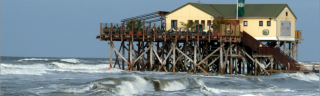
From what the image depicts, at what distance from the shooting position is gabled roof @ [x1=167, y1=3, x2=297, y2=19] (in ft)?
164

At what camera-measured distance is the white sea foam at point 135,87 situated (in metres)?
30.2

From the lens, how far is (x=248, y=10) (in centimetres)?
5138

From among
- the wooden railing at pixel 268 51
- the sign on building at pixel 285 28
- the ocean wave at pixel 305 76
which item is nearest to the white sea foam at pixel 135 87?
the wooden railing at pixel 268 51

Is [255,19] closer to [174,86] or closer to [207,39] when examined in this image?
[207,39]

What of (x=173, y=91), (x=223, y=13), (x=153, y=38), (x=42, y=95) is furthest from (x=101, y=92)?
(x=223, y=13)

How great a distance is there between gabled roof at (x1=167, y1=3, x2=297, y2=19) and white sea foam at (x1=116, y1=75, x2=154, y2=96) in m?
15.7

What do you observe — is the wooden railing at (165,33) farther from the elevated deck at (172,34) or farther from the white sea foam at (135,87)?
the white sea foam at (135,87)

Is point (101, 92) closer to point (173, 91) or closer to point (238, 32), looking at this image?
point (173, 91)

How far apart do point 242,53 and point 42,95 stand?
24501 millimetres

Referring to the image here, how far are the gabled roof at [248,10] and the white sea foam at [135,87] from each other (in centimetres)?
1566

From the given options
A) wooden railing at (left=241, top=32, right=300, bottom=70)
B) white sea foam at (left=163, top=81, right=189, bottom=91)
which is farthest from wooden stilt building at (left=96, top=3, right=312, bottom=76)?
white sea foam at (left=163, top=81, right=189, bottom=91)

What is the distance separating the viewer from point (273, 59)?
1891 inches

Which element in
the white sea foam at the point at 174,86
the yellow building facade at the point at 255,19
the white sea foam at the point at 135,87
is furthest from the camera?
the yellow building facade at the point at 255,19

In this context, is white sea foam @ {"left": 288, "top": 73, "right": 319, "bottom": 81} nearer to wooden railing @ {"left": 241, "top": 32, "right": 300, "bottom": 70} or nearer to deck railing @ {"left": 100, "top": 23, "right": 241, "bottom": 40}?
wooden railing @ {"left": 241, "top": 32, "right": 300, "bottom": 70}
